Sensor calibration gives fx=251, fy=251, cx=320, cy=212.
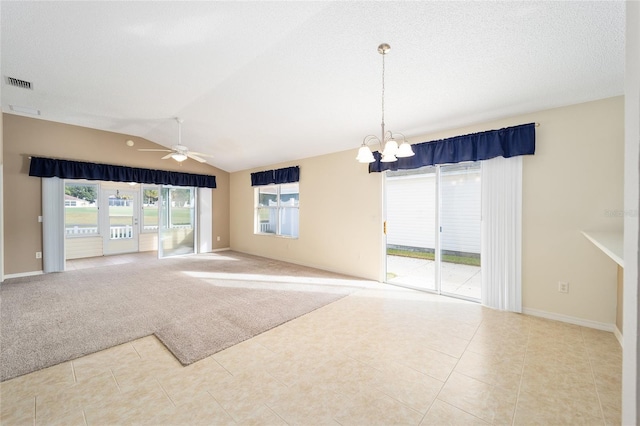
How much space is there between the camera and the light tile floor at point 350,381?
1.70 m

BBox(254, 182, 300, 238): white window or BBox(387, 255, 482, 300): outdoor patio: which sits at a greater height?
BBox(254, 182, 300, 238): white window

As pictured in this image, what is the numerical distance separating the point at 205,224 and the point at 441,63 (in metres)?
7.16

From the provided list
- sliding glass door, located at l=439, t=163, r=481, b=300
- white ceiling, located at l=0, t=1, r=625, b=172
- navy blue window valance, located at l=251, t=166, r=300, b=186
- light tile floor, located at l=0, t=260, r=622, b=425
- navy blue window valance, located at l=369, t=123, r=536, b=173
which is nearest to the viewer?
light tile floor, located at l=0, t=260, r=622, b=425

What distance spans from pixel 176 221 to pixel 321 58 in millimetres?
6364

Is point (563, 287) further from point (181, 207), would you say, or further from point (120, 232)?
point (120, 232)

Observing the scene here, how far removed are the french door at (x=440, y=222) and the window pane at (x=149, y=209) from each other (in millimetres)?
7309

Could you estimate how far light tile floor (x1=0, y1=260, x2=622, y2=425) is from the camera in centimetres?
170

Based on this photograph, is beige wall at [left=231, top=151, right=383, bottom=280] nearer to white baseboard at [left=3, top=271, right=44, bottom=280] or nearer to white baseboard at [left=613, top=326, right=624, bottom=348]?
white baseboard at [left=613, top=326, right=624, bottom=348]

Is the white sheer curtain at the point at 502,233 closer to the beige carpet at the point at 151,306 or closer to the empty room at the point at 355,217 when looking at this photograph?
the empty room at the point at 355,217

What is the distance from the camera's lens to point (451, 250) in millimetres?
3982

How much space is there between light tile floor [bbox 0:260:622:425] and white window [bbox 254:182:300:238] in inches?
151

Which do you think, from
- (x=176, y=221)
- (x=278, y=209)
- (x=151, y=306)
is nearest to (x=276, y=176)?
(x=278, y=209)

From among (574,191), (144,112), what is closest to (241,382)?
(574,191)

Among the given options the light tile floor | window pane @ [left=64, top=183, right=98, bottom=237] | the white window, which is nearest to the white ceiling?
the white window
